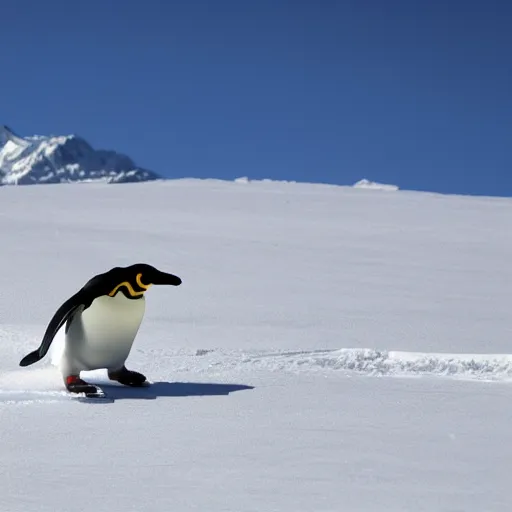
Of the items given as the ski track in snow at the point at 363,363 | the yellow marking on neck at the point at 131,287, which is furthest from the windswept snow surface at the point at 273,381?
the yellow marking on neck at the point at 131,287

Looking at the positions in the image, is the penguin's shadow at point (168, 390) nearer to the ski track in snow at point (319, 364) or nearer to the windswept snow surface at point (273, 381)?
the windswept snow surface at point (273, 381)

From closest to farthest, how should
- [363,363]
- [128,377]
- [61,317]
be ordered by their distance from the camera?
1. [61,317]
2. [128,377]
3. [363,363]

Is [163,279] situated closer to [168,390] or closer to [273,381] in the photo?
[168,390]

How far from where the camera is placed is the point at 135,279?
4.21 metres

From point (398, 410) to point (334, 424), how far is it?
0.42 meters

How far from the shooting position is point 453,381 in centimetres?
450

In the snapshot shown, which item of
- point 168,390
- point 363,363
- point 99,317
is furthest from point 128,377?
point 363,363

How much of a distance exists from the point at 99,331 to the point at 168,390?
0.41 metres

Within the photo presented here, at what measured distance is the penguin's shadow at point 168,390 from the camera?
160 inches

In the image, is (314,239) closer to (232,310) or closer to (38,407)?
(232,310)

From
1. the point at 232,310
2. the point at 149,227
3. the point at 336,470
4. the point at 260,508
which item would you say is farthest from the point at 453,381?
the point at 149,227

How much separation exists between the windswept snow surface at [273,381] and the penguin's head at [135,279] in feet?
1.33

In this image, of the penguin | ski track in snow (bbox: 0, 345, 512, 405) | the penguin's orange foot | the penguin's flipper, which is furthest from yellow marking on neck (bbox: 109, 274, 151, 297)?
ski track in snow (bbox: 0, 345, 512, 405)

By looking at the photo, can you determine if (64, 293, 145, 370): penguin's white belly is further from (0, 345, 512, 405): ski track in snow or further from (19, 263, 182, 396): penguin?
(0, 345, 512, 405): ski track in snow
